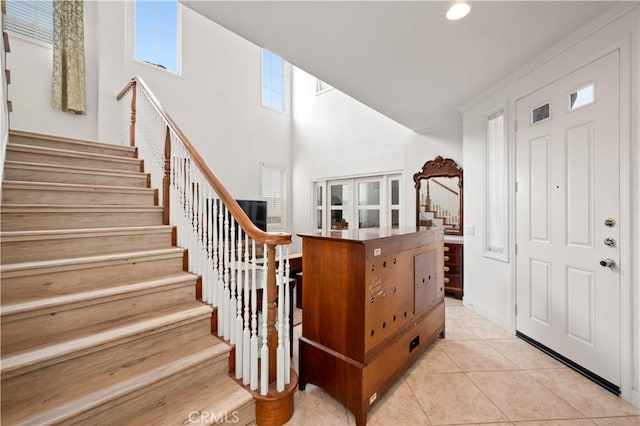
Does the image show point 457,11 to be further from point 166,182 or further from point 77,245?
point 77,245

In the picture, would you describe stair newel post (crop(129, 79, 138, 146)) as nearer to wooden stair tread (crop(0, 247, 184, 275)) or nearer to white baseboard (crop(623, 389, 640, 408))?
wooden stair tread (crop(0, 247, 184, 275))

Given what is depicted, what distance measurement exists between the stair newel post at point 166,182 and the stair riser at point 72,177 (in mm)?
559

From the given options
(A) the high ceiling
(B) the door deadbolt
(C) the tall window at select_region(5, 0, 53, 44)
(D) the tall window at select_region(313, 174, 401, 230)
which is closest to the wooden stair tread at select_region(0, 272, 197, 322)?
(A) the high ceiling

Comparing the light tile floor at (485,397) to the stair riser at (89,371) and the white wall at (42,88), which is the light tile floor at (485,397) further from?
the white wall at (42,88)

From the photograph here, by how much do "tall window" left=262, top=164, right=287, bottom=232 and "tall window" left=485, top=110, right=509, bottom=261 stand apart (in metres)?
4.33

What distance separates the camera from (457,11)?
6.11 feet

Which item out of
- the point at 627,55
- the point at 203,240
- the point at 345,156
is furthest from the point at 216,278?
the point at 345,156

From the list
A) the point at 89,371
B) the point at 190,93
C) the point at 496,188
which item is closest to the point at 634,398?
the point at 496,188

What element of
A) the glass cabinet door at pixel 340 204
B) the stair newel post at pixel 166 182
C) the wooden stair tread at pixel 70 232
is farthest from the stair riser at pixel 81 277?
the glass cabinet door at pixel 340 204

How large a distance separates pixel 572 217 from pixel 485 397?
1.56 m

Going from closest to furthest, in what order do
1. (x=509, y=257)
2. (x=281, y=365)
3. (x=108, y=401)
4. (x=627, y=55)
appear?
(x=108, y=401) → (x=281, y=365) → (x=627, y=55) → (x=509, y=257)

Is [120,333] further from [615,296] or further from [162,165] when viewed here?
[615,296]

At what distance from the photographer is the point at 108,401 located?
128cm

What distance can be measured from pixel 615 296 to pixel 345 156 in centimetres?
453
